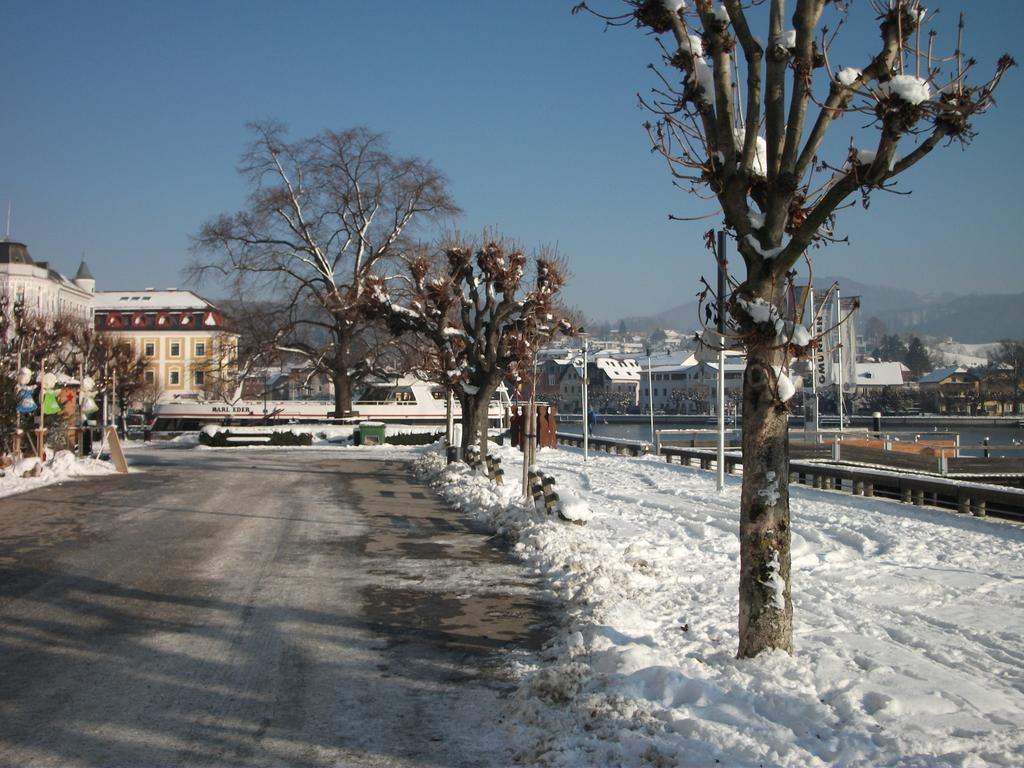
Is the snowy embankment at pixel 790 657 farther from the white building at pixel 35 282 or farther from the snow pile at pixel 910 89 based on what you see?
the white building at pixel 35 282

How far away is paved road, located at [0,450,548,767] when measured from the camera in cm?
562

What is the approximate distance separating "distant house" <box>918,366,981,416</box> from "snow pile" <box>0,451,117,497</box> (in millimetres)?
103632

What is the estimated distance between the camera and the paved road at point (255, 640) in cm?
562

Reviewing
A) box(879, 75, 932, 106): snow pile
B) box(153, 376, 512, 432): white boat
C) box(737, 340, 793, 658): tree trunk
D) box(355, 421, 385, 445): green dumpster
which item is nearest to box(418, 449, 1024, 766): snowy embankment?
box(737, 340, 793, 658): tree trunk

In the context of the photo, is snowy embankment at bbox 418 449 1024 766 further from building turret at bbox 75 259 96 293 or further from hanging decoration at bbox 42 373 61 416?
building turret at bbox 75 259 96 293

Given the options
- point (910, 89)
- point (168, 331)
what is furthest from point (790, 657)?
point (168, 331)

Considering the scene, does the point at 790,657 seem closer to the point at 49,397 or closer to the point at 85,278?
the point at 49,397

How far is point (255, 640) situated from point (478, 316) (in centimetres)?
2051

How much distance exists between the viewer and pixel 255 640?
313 inches

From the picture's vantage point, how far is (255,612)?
9023mm

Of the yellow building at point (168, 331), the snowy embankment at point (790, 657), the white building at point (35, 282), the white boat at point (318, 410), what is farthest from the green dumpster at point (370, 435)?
the yellow building at point (168, 331)

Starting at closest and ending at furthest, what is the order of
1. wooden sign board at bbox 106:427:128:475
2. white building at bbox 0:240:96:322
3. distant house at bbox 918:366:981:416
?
wooden sign board at bbox 106:427:128:475 < white building at bbox 0:240:96:322 < distant house at bbox 918:366:981:416

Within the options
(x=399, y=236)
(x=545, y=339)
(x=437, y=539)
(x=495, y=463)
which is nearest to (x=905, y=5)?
(x=437, y=539)

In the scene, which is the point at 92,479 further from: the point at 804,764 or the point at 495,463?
the point at 804,764
